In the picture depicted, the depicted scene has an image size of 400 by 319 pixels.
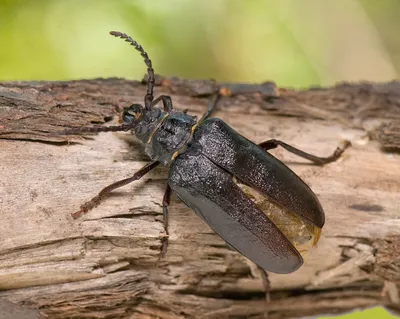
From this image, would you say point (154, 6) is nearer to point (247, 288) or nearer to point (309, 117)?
point (309, 117)

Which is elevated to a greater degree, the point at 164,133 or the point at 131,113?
the point at 131,113

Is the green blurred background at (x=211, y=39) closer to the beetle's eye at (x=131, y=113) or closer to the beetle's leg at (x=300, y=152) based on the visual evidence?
the beetle's eye at (x=131, y=113)

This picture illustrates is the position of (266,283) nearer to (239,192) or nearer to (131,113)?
(239,192)

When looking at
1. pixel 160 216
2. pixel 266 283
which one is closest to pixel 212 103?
pixel 160 216

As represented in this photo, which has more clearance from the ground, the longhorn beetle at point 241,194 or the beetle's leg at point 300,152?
the beetle's leg at point 300,152

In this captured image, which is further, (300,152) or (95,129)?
(300,152)

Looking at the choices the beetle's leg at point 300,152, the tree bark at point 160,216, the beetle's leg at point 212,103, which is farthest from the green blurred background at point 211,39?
the beetle's leg at point 300,152

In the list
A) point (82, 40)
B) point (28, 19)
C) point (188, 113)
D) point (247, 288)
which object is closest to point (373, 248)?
point (247, 288)

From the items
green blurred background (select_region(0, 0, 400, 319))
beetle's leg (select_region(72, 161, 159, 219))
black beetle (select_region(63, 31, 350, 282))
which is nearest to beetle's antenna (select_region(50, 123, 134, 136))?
black beetle (select_region(63, 31, 350, 282))
